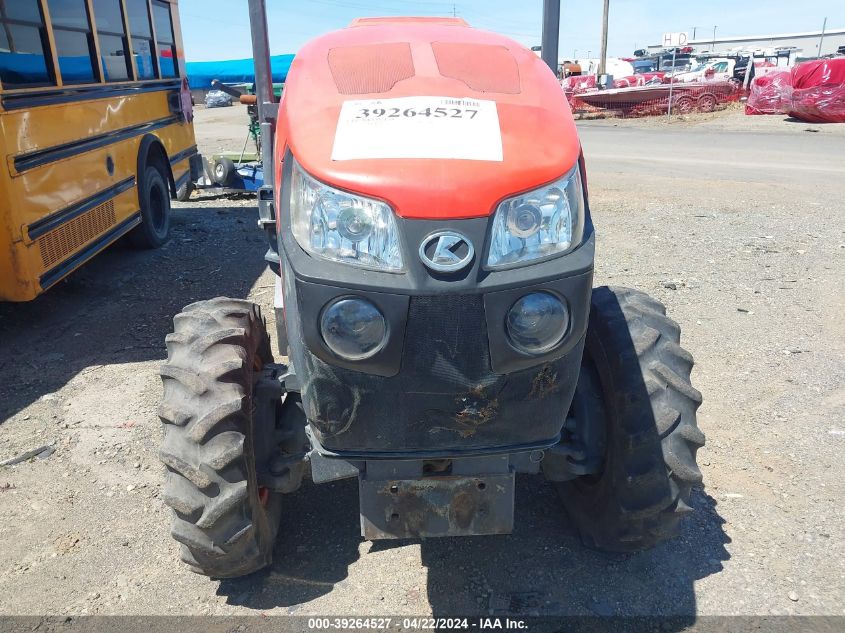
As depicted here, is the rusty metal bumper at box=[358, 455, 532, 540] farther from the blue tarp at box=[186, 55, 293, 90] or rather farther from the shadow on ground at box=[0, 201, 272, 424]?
the blue tarp at box=[186, 55, 293, 90]

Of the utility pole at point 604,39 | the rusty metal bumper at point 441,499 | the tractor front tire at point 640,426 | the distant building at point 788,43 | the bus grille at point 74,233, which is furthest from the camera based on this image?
the distant building at point 788,43

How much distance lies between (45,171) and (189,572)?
371cm

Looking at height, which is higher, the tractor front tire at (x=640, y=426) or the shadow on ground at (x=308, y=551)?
the tractor front tire at (x=640, y=426)

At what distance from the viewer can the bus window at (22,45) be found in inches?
198

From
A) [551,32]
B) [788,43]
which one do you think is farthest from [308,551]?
[788,43]

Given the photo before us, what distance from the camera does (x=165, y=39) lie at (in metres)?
9.12

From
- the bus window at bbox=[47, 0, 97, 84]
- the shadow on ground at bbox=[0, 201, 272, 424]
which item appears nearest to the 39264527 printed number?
the shadow on ground at bbox=[0, 201, 272, 424]

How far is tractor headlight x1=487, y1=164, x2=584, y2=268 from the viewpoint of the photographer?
6.63ft

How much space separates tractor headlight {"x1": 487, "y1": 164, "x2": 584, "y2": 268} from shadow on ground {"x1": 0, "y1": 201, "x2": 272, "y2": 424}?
11.9 feet

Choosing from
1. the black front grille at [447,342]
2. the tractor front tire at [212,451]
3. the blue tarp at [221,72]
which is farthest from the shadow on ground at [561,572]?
the blue tarp at [221,72]

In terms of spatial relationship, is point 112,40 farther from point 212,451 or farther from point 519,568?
point 519,568

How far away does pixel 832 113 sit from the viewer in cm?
2072

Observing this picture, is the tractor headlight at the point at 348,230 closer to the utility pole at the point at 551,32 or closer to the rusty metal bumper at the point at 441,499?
the rusty metal bumper at the point at 441,499

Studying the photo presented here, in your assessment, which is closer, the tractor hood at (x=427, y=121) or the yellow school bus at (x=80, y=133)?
the tractor hood at (x=427, y=121)
